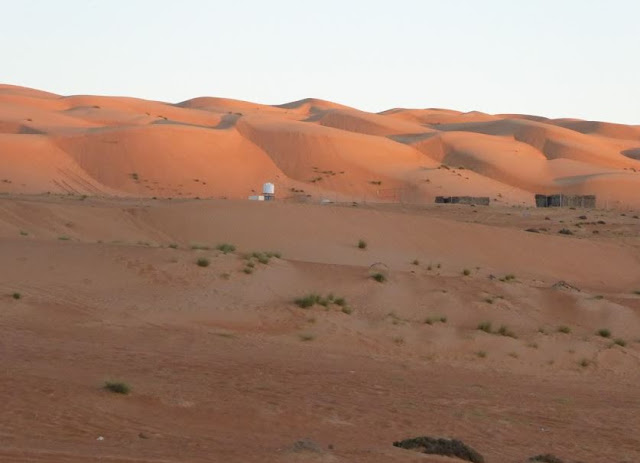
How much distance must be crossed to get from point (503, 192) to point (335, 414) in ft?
222

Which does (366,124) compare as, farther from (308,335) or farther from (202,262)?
(308,335)

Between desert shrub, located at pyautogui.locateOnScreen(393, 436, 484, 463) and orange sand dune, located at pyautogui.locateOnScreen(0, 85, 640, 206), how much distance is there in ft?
177

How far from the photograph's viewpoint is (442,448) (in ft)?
34.2

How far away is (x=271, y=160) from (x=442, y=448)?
238 feet

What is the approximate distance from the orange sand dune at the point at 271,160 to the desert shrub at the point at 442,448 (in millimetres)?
53874

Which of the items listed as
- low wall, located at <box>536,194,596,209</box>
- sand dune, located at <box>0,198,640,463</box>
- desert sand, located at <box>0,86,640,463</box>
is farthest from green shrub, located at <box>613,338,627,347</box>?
low wall, located at <box>536,194,596,209</box>

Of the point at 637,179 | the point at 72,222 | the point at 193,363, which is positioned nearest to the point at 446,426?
the point at 193,363

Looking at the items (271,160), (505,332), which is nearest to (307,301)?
(505,332)

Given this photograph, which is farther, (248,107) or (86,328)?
(248,107)

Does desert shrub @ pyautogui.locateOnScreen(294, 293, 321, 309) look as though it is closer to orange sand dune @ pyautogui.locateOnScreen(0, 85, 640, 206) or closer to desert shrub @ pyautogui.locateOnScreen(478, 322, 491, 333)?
desert shrub @ pyautogui.locateOnScreen(478, 322, 491, 333)

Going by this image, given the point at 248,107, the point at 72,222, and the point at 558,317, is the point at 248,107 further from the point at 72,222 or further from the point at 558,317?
the point at 558,317

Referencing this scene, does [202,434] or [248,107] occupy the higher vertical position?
[248,107]

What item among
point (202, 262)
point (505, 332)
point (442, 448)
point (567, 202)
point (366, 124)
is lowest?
point (505, 332)

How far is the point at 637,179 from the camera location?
85.1 meters
